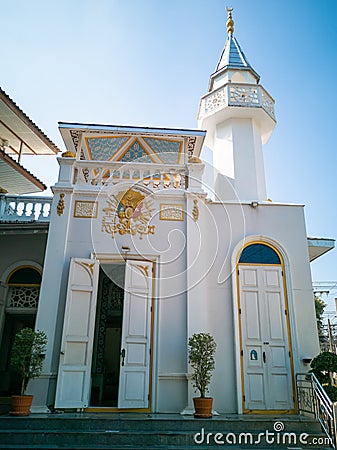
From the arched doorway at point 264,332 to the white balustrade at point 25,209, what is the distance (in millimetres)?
4999

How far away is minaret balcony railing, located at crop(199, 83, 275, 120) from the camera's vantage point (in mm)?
9930

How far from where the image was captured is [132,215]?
7.46 metres

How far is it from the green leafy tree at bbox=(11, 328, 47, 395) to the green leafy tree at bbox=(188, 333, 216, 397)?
253cm

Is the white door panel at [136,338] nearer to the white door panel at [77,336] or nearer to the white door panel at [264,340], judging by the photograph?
the white door panel at [77,336]

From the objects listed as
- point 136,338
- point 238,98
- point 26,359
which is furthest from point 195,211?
point 238,98

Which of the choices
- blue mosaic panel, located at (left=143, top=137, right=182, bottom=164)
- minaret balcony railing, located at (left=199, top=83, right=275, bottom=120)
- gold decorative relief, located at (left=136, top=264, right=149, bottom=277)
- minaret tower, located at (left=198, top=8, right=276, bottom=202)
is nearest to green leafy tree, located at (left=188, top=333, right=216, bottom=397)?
gold decorative relief, located at (left=136, top=264, right=149, bottom=277)

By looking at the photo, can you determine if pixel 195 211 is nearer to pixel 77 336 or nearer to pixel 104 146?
pixel 104 146

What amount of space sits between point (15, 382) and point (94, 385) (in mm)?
2821

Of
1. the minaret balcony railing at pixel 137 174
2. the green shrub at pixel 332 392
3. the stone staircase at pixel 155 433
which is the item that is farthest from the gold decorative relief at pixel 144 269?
the green shrub at pixel 332 392

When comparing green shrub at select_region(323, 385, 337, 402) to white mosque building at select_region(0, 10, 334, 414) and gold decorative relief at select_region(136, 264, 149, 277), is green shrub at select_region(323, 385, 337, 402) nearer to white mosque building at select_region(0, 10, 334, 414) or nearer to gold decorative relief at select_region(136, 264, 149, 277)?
white mosque building at select_region(0, 10, 334, 414)

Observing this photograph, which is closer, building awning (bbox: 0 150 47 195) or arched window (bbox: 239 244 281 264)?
arched window (bbox: 239 244 281 264)

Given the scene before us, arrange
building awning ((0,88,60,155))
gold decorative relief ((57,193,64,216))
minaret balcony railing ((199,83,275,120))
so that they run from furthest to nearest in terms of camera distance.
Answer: minaret balcony railing ((199,83,275,120)) → building awning ((0,88,60,155)) → gold decorative relief ((57,193,64,216))

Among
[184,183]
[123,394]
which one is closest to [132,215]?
[184,183]

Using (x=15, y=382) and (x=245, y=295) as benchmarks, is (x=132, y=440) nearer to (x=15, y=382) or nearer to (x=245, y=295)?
(x=245, y=295)
